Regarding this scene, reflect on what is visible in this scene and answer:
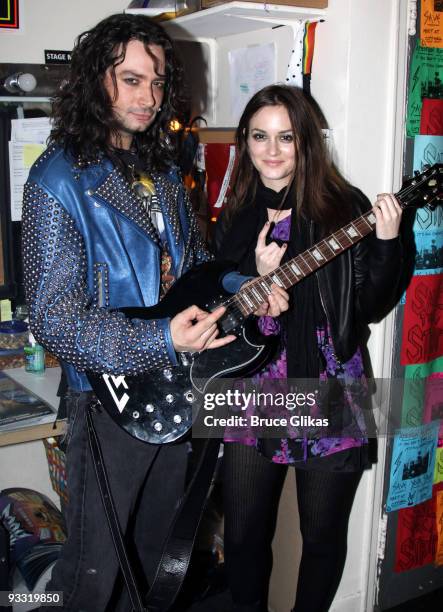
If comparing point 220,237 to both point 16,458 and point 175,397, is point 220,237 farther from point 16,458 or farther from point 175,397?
point 16,458

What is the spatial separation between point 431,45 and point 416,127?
232 millimetres

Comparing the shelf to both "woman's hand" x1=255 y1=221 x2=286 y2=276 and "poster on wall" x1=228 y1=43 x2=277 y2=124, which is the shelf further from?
"woman's hand" x1=255 y1=221 x2=286 y2=276

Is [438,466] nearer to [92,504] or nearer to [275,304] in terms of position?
[275,304]

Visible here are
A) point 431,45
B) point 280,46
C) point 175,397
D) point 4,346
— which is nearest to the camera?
point 175,397

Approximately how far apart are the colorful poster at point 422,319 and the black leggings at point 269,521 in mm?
453

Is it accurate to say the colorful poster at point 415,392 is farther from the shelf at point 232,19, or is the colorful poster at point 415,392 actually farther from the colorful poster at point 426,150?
the shelf at point 232,19

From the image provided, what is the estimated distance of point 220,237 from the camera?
185cm

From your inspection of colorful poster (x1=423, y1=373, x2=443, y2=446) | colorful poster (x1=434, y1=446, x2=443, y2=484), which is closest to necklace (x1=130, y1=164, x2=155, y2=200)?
colorful poster (x1=423, y1=373, x2=443, y2=446)

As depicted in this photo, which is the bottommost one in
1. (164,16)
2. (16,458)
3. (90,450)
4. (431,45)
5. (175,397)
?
(16,458)

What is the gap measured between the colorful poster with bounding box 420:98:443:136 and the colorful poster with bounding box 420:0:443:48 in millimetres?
160

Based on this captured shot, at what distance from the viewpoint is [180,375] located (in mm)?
1477

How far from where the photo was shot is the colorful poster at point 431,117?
72.4 inches

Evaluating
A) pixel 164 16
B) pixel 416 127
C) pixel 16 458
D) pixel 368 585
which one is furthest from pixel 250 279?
pixel 16 458

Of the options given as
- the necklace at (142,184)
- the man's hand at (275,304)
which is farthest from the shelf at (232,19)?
the man's hand at (275,304)
